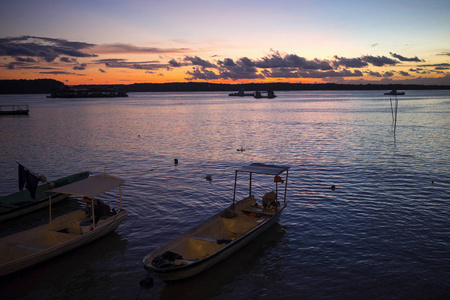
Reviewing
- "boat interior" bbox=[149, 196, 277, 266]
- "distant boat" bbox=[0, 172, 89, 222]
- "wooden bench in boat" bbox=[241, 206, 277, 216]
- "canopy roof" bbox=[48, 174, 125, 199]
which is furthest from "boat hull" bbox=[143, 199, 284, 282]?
"distant boat" bbox=[0, 172, 89, 222]

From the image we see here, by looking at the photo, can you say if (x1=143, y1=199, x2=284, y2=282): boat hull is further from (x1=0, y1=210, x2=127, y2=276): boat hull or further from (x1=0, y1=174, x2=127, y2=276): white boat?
(x1=0, y1=210, x2=127, y2=276): boat hull

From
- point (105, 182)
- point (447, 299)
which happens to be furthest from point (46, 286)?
point (447, 299)

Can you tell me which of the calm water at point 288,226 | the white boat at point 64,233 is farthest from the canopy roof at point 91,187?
the calm water at point 288,226

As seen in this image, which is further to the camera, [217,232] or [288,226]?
[288,226]

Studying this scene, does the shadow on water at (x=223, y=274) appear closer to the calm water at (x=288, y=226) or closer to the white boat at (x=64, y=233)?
the calm water at (x=288, y=226)

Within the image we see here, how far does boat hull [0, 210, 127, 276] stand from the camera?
13047mm

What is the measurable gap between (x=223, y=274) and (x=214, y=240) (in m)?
1.53

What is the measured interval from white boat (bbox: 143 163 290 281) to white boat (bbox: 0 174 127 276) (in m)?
4.67

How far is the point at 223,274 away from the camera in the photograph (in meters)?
13.4

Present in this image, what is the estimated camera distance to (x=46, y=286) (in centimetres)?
1260

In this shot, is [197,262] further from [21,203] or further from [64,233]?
[21,203]

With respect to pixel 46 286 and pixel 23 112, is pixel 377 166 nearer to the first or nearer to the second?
pixel 46 286

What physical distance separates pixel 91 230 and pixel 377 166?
2615 cm

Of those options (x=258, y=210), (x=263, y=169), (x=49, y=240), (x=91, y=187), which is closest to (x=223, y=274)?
(x=258, y=210)
